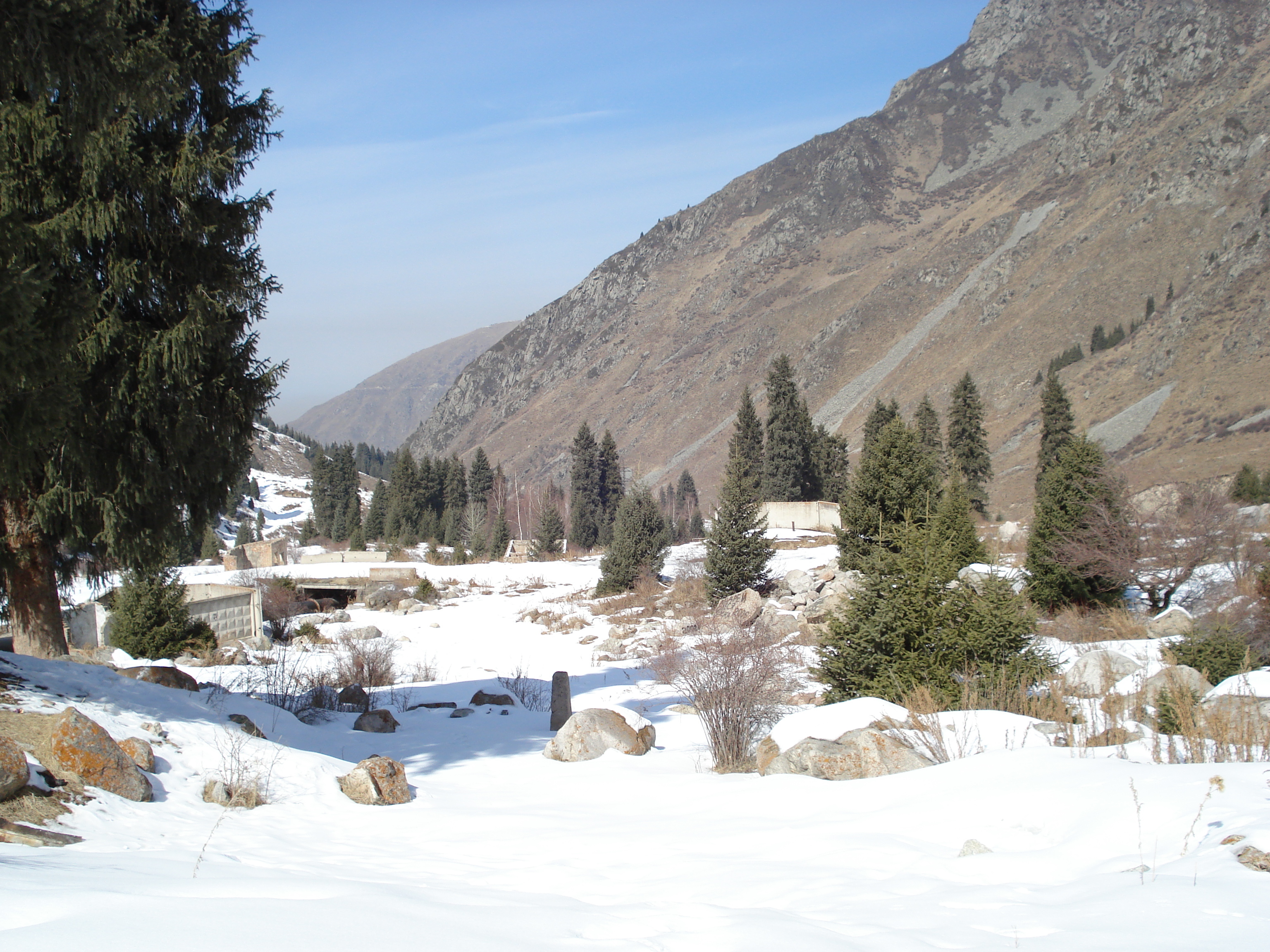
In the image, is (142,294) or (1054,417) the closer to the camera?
(142,294)

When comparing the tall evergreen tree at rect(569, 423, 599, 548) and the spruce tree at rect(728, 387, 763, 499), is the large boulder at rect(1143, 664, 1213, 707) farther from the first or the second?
the tall evergreen tree at rect(569, 423, 599, 548)

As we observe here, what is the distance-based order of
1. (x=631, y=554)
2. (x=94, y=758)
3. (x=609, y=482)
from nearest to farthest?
(x=94, y=758)
(x=631, y=554)
(x=609, y=482)

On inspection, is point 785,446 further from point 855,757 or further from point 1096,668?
point 855,757

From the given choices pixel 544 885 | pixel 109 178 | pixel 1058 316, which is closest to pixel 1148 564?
pixel 544 885

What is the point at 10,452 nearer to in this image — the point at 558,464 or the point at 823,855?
the point at 823,855

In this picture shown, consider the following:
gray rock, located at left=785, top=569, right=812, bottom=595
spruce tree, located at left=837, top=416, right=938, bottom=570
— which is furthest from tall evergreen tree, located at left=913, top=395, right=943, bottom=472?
spruce tree, located at left=837, top=416, right=938, bottom=570

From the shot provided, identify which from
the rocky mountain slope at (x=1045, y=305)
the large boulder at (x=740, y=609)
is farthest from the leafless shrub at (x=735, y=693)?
the rocky mountain slope at (x=1045, y=305)

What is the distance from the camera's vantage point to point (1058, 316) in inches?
3720

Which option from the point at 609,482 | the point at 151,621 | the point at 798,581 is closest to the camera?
the point at 151,621

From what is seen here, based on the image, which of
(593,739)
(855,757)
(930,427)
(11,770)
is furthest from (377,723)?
(930,427)

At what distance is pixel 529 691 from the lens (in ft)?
57.7

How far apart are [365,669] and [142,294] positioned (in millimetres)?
10068

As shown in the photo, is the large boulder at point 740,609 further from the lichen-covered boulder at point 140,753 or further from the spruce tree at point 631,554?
the lichen-covered boulder at point 140,753

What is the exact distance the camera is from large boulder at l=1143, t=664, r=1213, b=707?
9633 mm
